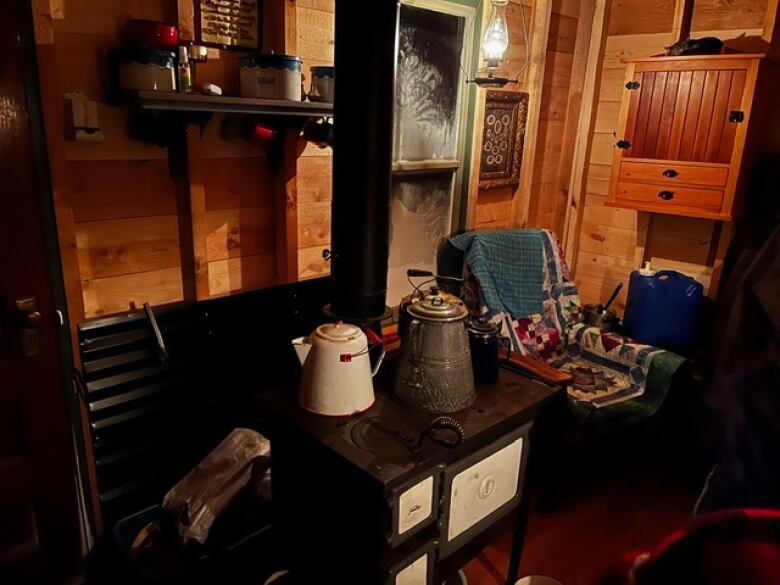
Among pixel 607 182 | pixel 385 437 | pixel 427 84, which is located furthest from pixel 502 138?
pixel 385 437

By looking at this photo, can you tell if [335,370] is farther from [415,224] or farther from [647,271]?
[647,271]

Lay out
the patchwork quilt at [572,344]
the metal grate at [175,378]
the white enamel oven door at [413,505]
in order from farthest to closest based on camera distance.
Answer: the patchwork quilt at [572,344], the metal grate at [175,378], the white enamel oven door at [413,505]

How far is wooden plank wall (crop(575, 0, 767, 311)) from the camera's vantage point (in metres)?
2.61

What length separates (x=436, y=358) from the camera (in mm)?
1519

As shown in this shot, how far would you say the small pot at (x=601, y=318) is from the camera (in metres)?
2.87

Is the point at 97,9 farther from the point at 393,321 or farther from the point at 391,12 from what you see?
the point at 393,321

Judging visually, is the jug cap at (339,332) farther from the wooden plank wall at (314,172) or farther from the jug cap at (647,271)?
the jug cap at (647,271)

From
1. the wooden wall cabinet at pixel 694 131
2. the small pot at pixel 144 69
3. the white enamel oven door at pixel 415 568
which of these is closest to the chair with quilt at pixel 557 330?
the wooden wall cabinet at pixel 694 131

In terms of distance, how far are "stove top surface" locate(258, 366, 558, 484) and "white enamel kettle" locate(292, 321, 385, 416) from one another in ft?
0.10

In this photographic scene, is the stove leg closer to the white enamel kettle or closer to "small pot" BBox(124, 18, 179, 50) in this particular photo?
the white enamel kettle

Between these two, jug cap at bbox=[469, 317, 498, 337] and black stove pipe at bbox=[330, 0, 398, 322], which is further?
jug cap at bbox=[469, 317, 498, 337]

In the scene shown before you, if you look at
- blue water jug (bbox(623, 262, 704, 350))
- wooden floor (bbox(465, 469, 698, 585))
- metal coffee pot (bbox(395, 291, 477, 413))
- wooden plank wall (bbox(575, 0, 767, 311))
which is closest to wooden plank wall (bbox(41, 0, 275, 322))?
metal coffee pot (bbox(395, 291, 477, 413))

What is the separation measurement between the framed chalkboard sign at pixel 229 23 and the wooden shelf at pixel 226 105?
25 centimetres

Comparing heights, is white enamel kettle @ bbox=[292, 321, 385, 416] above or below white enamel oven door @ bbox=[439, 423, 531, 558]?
above
